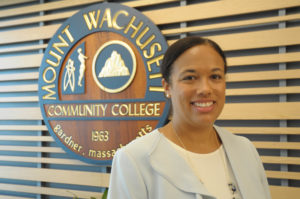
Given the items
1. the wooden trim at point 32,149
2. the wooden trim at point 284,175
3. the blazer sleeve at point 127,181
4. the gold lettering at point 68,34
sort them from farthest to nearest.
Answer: the wooden trim at point 32,149 < the gold lettering at point 68,34 < the wooden trim at point 284,175 < the blazer sleeve at point 127,181

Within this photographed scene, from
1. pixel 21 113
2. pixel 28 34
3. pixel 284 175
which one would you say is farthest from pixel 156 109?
pixel 28 34

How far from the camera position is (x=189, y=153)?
1105 mm

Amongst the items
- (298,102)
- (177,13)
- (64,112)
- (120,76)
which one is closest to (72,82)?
(64,112)

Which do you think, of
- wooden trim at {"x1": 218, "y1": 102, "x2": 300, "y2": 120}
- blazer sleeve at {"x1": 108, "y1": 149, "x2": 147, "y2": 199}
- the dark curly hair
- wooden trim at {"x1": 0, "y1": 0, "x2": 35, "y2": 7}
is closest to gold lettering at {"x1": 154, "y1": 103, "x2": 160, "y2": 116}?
wooden trim at {"x1": 218, "y1": 102, "x2": 300, "y2": 120}

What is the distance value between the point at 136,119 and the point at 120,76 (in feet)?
1.30

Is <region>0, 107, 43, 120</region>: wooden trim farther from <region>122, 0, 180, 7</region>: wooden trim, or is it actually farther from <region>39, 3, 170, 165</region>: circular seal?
<region>122, 0, 180, 7</region>: wooden trim

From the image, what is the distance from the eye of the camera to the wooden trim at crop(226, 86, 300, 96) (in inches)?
73.1

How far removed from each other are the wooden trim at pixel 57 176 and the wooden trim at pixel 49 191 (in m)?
0.08

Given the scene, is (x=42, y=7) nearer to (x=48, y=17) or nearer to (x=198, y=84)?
(x=48, y=17)

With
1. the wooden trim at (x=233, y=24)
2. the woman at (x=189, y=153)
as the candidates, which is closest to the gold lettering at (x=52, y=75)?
the wooden trim at (x=233, y=24)

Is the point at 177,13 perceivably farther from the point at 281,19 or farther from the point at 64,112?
the point at 64,112

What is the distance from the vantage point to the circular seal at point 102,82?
2256mm

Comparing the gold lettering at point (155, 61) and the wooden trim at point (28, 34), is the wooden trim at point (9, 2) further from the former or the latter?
the gold lettering at point (155, 61)

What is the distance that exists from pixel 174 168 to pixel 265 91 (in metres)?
1.21
